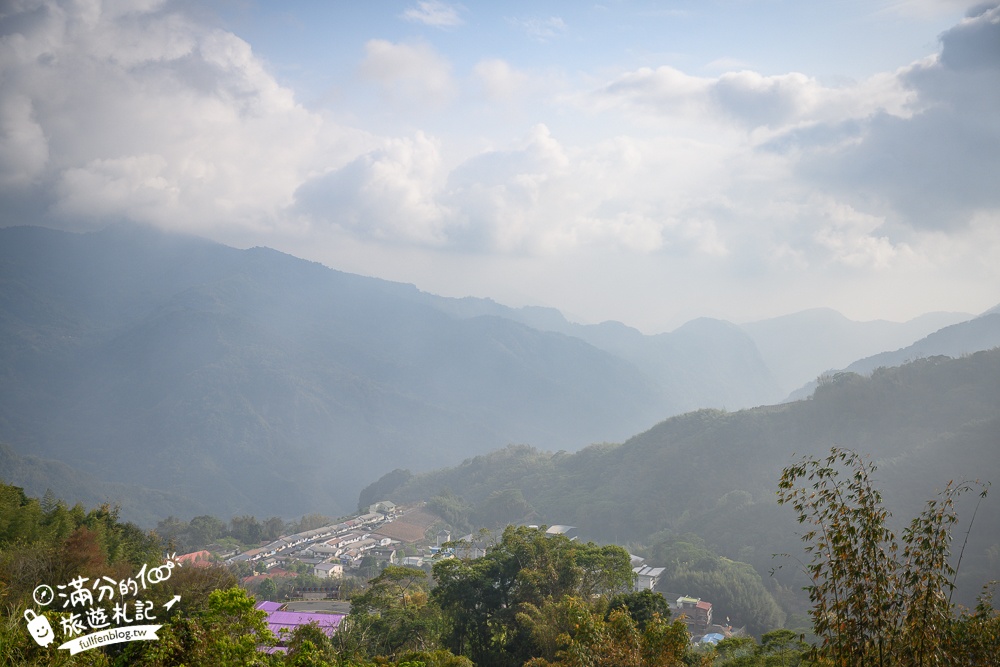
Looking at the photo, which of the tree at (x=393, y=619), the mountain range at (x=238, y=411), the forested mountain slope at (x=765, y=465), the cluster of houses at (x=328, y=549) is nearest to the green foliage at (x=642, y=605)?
the tree at (x=393, y=619)

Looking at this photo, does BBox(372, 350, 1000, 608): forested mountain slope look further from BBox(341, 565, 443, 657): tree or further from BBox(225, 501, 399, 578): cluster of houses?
BBox(341, 565, 443, 657): tree

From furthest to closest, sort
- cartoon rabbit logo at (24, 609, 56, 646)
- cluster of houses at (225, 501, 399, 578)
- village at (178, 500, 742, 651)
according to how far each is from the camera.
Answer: cluster of houses at (225, 501, 399, 578)
village at (178, 500, 742, 651)
cartoon rabbit logo at (24, 609, 56, 646)

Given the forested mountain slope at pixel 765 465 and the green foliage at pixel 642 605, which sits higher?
the green foliage at pixel 642 605

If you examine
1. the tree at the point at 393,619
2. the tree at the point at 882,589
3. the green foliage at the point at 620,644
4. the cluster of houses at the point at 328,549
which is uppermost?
the tree at the point at 882,589

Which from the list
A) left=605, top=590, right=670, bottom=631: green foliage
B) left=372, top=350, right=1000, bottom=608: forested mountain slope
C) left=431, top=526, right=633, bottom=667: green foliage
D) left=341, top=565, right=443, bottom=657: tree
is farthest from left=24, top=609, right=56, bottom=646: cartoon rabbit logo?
left=372, top=350, right=1000, bottom=608: forested mountain slope

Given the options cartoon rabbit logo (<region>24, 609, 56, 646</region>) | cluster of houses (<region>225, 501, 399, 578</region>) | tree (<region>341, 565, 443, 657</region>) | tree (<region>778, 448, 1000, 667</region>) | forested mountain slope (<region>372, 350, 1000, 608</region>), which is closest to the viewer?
tree (<region>778, 448, 1000, 667</region>)

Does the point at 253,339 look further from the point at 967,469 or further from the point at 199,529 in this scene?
the point at 967,469

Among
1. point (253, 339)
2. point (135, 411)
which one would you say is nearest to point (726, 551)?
point (135, 411)

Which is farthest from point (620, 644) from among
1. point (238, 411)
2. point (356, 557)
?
point (238, 411)

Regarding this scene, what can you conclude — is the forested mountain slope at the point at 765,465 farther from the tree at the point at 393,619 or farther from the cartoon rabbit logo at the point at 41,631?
the cartoon rabbit logo at the point at 41,631

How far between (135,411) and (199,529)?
115 m

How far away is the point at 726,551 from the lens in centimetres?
4919

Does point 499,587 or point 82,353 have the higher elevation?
point 82,353

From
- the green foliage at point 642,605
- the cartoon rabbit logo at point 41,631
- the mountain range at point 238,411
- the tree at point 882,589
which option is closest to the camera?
the tree at point 882,589
